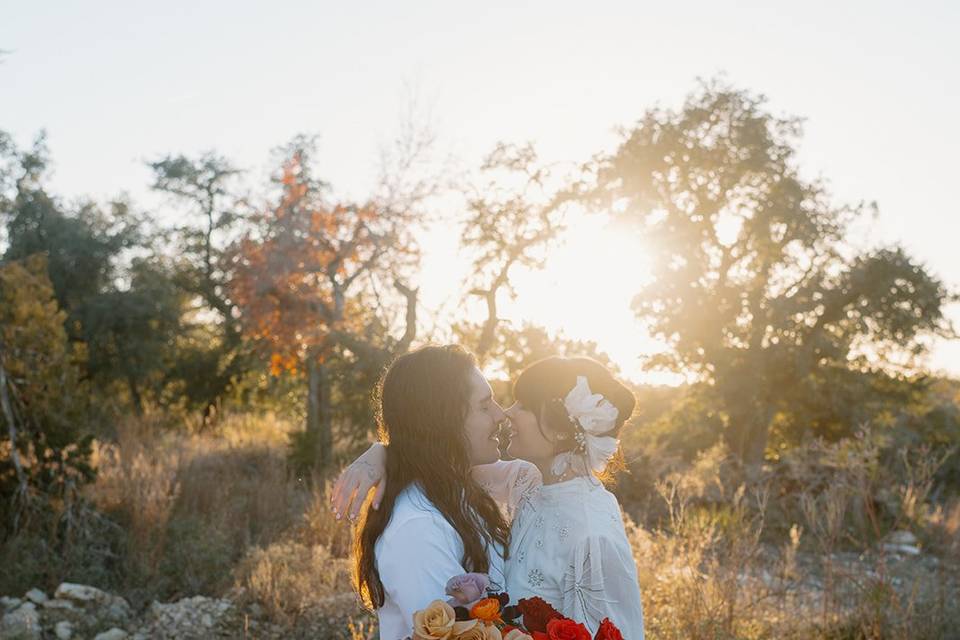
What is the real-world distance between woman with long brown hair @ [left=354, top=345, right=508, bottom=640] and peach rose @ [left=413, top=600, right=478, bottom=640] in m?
0.26

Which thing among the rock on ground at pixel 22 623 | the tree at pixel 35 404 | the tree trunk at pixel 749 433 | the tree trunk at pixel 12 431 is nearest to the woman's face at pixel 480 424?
the rock on ground at pixel 22 623

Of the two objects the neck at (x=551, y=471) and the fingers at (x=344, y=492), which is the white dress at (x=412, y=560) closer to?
the fingers at (x=344, y=492)

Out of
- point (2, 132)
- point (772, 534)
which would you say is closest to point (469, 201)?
point (772, 534)

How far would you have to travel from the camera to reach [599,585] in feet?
9.35

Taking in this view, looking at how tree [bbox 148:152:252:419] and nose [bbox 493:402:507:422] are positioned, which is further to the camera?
tree [bbox 148:152:252:419]

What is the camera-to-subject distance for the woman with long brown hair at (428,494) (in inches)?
92.7

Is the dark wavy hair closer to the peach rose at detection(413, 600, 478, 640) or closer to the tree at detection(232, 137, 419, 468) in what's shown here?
the peach rose at detection(413, 600, 478, 640)

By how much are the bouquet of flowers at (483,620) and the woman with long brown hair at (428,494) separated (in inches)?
5.3

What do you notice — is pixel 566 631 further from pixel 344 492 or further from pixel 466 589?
pixel 344 492

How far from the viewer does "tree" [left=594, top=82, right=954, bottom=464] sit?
48.5ft

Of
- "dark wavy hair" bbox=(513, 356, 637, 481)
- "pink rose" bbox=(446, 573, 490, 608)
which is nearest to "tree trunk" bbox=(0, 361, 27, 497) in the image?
"dark wavy hair" bbox=(513, 356, 637, 481)

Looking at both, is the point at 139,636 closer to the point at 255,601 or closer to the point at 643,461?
the point at 255,601

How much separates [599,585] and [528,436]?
59cm

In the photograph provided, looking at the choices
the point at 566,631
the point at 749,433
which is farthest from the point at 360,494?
the point at 749,433
